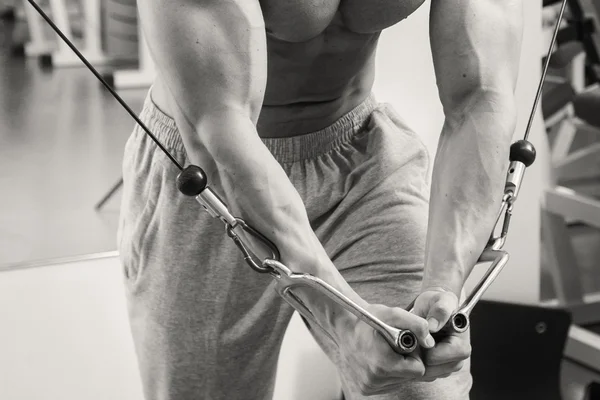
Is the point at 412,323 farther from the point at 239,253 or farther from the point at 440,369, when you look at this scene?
the point at 239,253

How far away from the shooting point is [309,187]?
3.80 feet

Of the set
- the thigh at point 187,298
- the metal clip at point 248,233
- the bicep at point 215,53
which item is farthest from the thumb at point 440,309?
the thigh at point 187,298

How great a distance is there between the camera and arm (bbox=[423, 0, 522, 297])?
3.13ft

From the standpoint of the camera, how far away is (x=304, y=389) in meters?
2.03

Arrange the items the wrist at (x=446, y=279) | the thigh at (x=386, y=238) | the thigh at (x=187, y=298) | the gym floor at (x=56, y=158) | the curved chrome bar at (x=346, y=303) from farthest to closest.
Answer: the gym floor at (x=56, y=158)
the thigh at (x=187, y=298)
the thigh at (x=386, y=238)
the wrist at (x=446, y=279)
the curved chrome bar at (x=346, y=303)

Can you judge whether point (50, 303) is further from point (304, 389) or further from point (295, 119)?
point (295, 119)

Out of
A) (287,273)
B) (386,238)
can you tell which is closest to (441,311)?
Result: (287,273)

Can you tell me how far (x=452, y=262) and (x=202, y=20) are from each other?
0.34m

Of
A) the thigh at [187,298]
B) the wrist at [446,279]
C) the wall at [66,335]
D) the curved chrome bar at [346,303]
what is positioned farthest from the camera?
the wall at [66,335]

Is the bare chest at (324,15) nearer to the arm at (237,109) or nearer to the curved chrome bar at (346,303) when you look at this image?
the arm at (237,109)

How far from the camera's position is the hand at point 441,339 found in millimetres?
847

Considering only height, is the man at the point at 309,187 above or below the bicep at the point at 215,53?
below

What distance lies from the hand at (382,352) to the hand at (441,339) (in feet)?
0.05

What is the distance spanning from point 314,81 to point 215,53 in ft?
0.81
